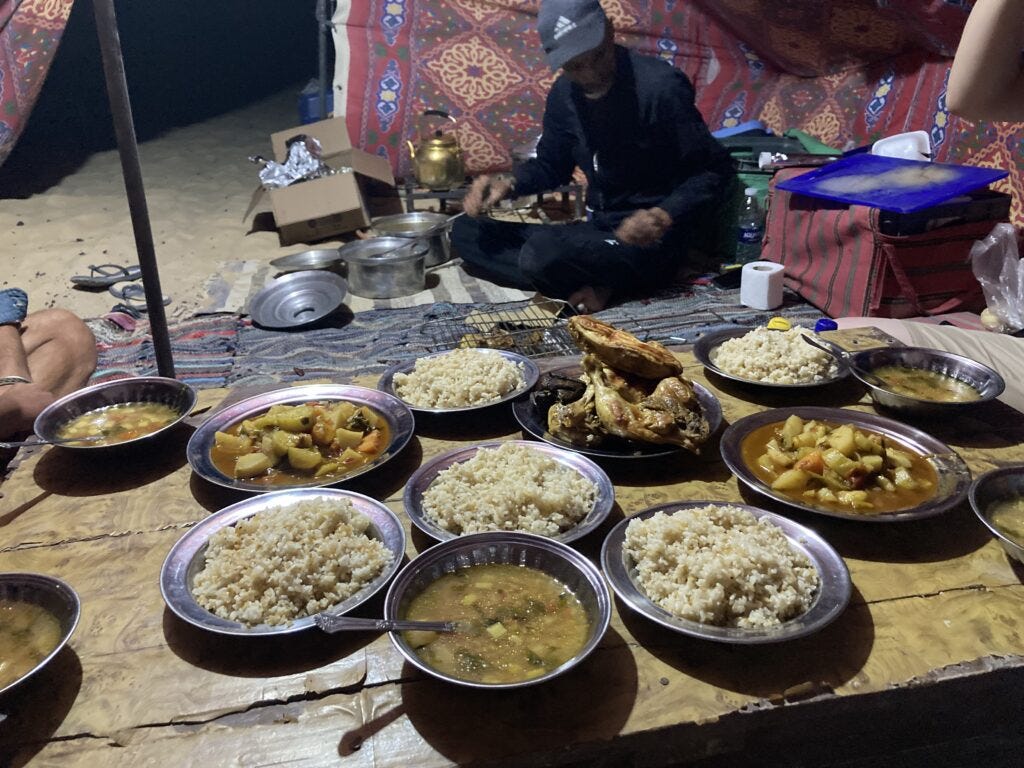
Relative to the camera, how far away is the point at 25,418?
127 inches

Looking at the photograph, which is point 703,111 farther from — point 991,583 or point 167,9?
point 167,9

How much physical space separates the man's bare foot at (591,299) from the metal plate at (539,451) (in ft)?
11.4

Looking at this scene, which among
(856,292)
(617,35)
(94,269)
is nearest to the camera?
(856,292)

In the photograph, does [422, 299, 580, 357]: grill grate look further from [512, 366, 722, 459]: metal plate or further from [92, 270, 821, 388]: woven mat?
[512, 366, 722, 459]: metal plate

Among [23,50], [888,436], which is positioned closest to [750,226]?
[888,436]

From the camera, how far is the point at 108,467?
2.32m

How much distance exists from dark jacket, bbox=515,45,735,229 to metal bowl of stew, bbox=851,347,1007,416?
Result: 3083 millimetres

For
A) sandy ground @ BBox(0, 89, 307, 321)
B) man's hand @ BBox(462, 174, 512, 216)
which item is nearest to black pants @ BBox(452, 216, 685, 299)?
man's hand @ BBox(462, 174, 512, 216)

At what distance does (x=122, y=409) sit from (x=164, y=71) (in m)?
14.4

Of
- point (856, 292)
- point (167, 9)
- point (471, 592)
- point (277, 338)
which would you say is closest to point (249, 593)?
point (471, 592)

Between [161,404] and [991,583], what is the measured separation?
254 centimetres

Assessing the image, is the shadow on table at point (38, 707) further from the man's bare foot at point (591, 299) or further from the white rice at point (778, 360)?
the man's bare foot at point (591, 299)

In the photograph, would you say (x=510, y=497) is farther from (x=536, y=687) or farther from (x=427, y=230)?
(x=427, y=230)

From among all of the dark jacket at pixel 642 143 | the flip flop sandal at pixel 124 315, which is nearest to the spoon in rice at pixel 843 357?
the dark jacket at pixel 642 143
